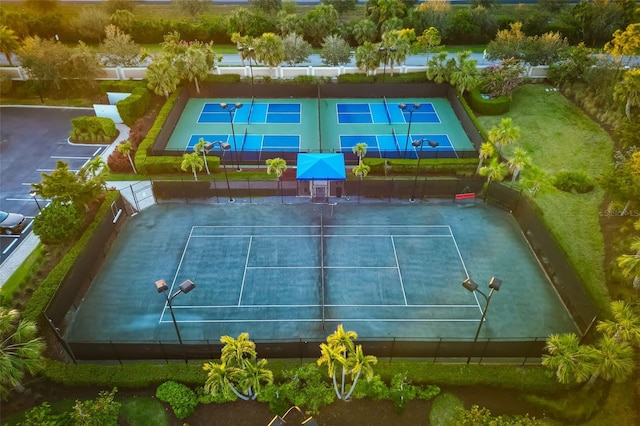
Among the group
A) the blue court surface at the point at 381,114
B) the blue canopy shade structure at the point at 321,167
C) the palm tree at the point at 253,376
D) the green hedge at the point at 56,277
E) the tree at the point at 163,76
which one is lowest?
the blue court surface at the point at 381,114

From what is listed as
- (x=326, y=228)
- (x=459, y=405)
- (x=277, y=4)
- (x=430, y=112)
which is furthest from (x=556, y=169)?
(x=277, y=4)

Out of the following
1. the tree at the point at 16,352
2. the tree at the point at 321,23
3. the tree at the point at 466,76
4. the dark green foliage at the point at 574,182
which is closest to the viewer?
the tree at the point at 16,352

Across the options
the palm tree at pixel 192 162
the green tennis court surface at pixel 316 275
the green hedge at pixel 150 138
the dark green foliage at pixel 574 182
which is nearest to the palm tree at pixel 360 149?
the green tennis court surface at pixel 316 275

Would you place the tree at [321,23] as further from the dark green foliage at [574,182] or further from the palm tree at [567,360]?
the palm tree at [567,360]

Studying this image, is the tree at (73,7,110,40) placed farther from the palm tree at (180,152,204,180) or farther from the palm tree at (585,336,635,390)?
the palm tree at (585,336,635,390)

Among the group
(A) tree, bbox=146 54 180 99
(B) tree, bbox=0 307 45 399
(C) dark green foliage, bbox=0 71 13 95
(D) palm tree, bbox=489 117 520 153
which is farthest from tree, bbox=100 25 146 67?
(D) palm tree, bbox=489 117 520 153

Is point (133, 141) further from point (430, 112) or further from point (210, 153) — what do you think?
point (430, 112)

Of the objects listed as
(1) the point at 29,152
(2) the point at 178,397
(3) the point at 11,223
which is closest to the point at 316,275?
(2) the point at 178,397
